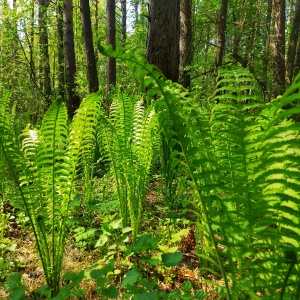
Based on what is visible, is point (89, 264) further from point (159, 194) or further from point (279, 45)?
point (279, 45)

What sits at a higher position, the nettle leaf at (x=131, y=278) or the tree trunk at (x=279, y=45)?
the tree trunk at (x=279, y=45)

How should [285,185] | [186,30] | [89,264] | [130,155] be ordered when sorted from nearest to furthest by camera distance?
1. [285,185]
2. [89,264]
3. [130,155]
4. [186,30]

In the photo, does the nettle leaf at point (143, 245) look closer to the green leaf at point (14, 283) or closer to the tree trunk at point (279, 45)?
the green leaf at point (14, 283)

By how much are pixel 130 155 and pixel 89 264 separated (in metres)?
0.64

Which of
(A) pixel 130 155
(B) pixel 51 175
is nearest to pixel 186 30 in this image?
(A) pixel 130 155

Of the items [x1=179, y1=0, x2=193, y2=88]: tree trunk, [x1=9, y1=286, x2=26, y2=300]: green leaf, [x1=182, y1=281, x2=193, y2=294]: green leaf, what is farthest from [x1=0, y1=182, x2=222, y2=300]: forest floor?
[x1=179, y1=0, x2=193, y2=88]: tree trunk

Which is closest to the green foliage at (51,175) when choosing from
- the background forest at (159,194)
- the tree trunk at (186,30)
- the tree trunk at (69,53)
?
the background forest at (159,194)

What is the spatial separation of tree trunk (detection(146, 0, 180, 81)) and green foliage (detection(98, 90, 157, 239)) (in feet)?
4.39

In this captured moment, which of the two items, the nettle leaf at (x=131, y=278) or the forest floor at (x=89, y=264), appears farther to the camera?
the forest floor at (x=89, y=264)

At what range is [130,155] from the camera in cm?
184

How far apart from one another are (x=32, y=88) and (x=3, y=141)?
21.8ft

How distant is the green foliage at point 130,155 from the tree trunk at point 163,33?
1.34 meters

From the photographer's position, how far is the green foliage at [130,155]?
178 centimetres

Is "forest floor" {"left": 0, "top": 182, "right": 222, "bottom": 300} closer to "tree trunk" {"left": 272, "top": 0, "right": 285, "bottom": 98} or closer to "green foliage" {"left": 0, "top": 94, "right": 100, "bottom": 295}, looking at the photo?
"green foliage" {"left": 0, "top": 94, "right": 100, "bottom": 295}
